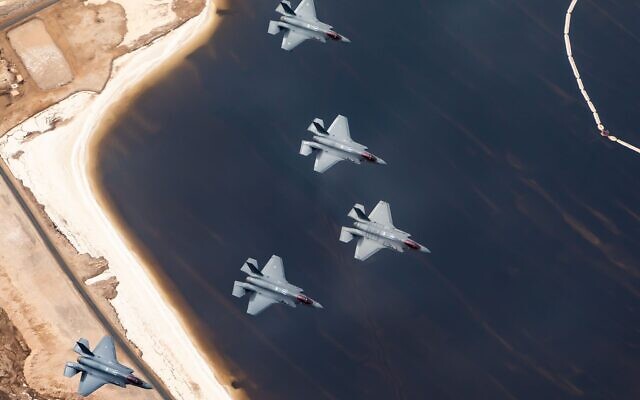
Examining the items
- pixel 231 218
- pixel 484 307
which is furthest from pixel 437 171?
pixel 231 218

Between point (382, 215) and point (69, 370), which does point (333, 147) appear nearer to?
point (382, 215)

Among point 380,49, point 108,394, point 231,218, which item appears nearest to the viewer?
point 108,394

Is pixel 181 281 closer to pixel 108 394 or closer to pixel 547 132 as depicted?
pixel 108 394

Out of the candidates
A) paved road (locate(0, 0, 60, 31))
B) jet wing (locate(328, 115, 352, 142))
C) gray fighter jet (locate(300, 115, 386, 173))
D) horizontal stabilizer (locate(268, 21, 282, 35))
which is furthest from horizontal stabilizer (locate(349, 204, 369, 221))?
paved road (locate(0, 0, 60, 31))

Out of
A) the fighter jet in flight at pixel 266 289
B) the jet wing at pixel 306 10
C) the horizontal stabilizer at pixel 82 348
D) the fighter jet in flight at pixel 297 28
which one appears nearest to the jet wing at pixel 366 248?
the fighter jet in flight at pixel 266 289

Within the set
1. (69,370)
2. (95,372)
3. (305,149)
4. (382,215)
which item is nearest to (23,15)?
(305,149)
